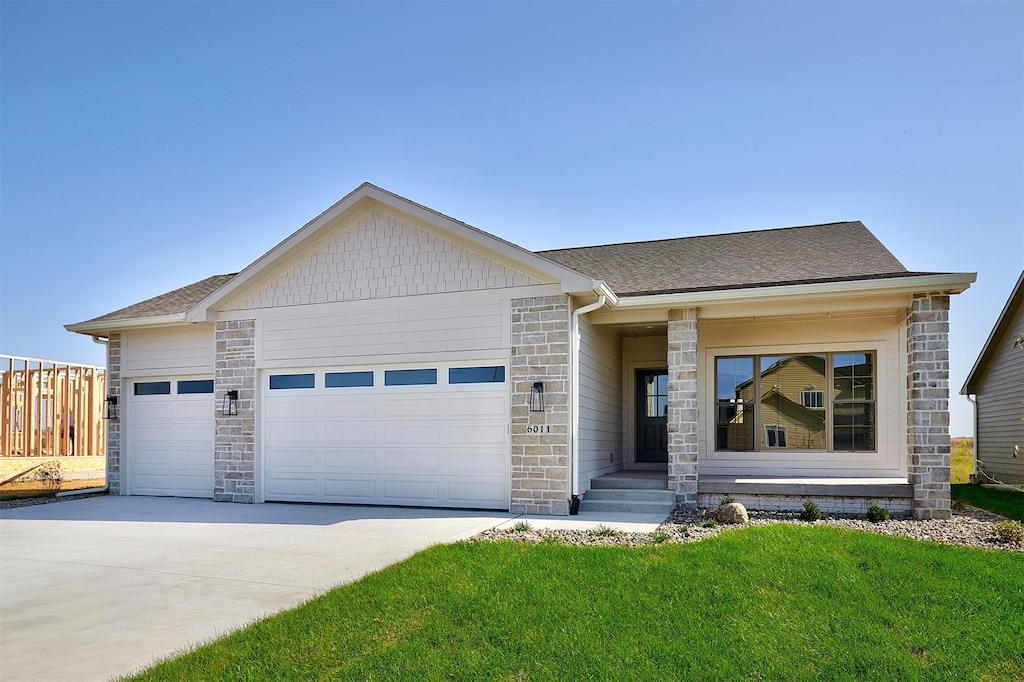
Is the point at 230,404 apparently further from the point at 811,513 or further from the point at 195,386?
the point at 811,513

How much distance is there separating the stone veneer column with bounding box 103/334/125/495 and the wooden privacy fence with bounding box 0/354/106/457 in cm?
786

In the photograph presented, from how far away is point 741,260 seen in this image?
12.0 meters

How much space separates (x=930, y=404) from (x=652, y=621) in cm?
645

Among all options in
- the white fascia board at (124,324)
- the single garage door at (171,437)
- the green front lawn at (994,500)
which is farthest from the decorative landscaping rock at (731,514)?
the white fascia board at (124,324)

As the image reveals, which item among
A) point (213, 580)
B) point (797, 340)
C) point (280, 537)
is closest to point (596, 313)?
point (797, 340)

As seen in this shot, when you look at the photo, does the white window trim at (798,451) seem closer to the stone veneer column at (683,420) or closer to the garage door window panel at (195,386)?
the stone veneer column at (683,420)

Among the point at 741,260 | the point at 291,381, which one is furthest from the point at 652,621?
the point at 291,381

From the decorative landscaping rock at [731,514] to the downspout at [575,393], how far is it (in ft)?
6.58

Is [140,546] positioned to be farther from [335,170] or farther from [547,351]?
[335,170]

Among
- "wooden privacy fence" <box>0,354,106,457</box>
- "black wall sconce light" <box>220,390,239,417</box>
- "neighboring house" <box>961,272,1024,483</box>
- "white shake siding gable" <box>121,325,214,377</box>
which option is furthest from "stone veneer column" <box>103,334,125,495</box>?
"neighboring house" <box>961,272,1024,483</box>

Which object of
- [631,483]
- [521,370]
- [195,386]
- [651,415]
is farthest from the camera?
[651,415]

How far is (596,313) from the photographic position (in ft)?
36.6

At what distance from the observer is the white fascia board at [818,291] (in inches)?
358

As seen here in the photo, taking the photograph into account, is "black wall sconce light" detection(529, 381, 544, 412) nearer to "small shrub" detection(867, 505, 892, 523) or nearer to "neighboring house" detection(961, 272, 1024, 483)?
"small shrub" detection(867, 505, 892, 523)
